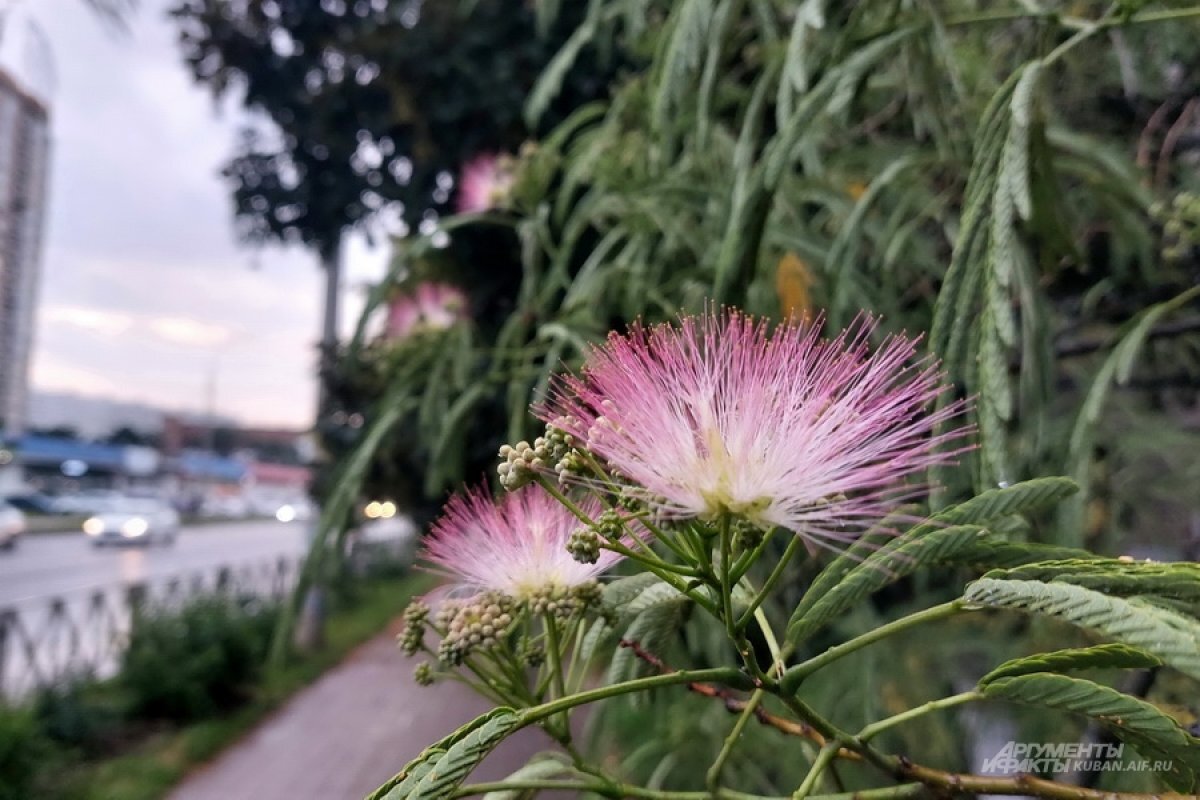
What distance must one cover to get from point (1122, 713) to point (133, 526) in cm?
1802

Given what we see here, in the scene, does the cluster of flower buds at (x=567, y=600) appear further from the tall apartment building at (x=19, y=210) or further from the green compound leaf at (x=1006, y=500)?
the tall apartment building at (x=19, y=210)

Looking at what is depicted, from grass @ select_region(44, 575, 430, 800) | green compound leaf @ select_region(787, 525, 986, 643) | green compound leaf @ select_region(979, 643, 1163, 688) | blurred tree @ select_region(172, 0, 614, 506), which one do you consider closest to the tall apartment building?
blurred tree @ select_region(172, 0, 614, 506)

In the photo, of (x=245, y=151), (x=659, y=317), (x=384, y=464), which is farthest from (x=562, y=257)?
(x=245, y=151)

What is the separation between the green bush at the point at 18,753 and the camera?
347cm

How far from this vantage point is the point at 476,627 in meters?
0.72

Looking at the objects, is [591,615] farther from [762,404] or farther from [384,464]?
[384,464]

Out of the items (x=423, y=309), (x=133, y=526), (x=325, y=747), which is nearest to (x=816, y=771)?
(x=423, y=309)

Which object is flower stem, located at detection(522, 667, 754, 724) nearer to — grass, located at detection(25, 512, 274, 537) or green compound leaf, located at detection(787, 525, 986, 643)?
green compound leaf, located at detection(787, 525, 986, 643)

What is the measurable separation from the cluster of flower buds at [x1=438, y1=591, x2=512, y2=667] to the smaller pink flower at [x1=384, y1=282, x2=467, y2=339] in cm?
145

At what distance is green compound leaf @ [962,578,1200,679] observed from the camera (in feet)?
1.37

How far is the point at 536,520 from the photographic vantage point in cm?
80

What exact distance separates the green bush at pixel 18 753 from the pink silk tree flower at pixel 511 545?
138 inches

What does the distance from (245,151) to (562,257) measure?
135 inches

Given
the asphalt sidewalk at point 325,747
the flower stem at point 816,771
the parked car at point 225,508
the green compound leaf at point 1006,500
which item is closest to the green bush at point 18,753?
the asphalt sidewalk at point 325,747
